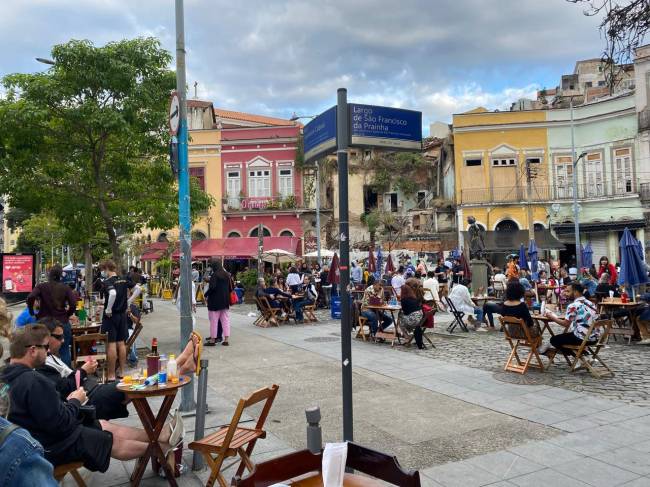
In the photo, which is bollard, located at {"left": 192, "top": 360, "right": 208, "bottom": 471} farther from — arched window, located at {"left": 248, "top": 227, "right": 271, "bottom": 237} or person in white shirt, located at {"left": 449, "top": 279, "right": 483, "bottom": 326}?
arched window, located at {"left": 248, "top": 227, "right": 271, "bottom": 237}

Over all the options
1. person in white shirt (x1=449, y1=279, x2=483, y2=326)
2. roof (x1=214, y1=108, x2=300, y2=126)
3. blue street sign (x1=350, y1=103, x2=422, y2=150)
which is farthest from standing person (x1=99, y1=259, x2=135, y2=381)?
roof (x1=214, y1=108, x2=300, y2=126)

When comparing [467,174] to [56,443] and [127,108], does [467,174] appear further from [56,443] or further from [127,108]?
[56,443]

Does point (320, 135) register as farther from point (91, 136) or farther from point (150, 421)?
point (91, 136)

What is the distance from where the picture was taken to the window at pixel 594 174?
31062 mm

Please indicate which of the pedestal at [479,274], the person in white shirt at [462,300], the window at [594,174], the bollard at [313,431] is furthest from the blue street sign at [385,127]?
the window at [594,174]

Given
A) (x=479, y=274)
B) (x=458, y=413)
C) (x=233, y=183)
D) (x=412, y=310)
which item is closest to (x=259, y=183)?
(x=233, y=183)

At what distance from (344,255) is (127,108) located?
24.1ft

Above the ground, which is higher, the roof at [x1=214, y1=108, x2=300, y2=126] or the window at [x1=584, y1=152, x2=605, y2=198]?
the roof at [x1=214, y1=108, x2=300, y2=126]

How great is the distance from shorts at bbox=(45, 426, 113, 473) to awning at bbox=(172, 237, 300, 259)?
25983 mm

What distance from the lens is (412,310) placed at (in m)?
10.0

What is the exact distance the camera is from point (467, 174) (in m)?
32.4

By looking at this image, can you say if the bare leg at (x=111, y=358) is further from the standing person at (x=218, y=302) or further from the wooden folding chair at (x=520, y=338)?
the wooden folding chair at (x=520, y=338)

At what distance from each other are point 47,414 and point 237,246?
27801 millimetres

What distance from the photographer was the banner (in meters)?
18.7
